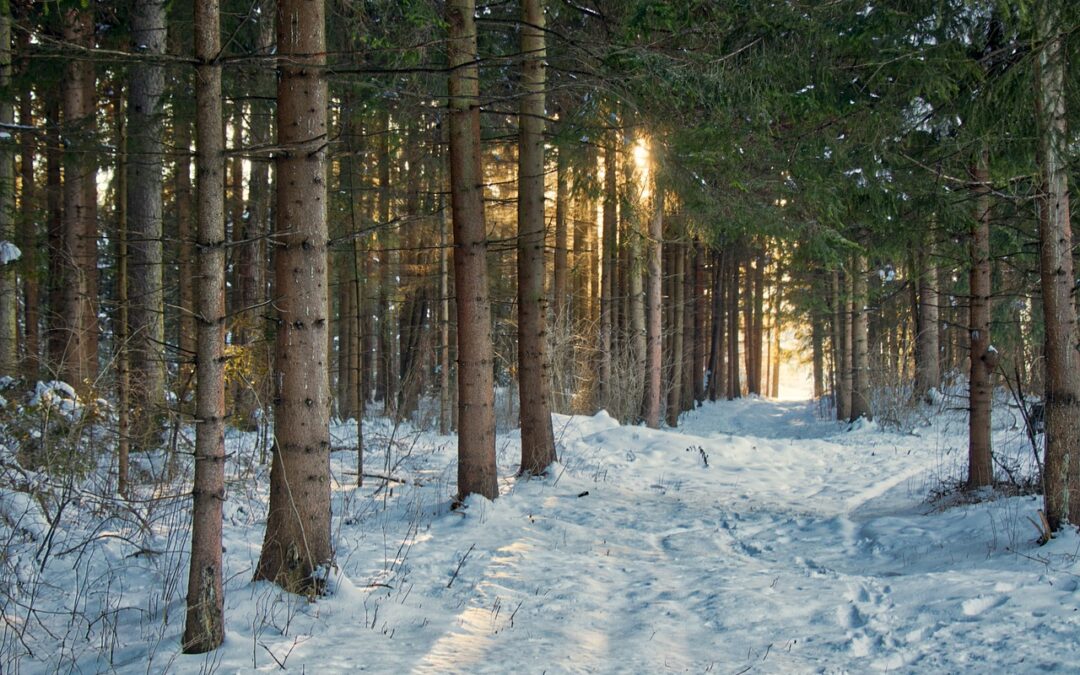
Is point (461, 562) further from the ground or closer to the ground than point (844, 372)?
closer to the ground

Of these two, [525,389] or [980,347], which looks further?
[525,389]

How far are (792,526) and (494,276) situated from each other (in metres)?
17.3

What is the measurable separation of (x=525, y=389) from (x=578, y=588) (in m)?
4.19

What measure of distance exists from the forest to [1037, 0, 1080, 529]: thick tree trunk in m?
0.03

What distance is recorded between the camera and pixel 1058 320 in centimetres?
645

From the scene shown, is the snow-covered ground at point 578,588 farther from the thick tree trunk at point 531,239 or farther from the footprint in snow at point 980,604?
the thick tree trunk at point 531,239

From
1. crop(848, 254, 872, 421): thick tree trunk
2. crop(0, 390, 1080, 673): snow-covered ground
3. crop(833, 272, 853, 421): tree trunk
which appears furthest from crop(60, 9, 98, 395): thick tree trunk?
crop(833, 272, 853, 421): tree trunk

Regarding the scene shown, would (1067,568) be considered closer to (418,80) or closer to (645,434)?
(418,80)

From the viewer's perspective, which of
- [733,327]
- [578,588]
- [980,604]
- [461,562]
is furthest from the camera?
[733,327]

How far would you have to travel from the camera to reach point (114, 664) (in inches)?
160

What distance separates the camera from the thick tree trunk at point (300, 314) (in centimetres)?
519

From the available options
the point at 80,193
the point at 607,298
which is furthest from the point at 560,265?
the point at 80,193

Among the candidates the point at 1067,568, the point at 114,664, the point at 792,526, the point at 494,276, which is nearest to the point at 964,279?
the point at 792,526

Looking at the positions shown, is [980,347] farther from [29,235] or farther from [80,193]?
[29,235]
